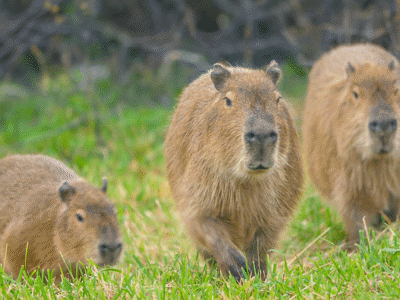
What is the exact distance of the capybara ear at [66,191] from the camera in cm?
376

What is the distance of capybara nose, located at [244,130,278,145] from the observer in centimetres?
303

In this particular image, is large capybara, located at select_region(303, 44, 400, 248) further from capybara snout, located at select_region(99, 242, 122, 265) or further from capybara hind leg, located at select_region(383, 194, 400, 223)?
capybara snout, located at select_region(99, 242, 122, 265)

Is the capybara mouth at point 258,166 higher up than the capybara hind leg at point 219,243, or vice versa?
the capybara mouth at point 258,166

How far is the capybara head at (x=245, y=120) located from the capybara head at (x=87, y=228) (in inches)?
32.7

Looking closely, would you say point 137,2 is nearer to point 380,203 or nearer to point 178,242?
point 178,242

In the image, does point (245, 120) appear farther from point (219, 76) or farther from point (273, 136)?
point (219, 76)

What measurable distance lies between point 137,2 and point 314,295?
7.18 meters

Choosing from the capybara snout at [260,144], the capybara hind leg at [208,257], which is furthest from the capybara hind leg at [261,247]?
the capybara snout at [260,144]

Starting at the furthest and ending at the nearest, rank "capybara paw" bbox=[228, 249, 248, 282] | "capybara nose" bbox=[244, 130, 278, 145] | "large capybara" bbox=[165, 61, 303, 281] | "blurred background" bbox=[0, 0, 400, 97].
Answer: "blurred background" bbox=[0, 0, 400, 97]
"capybara paw" bbox=[228, 249, 248, 282]
"large capybara" bbox=[165, 61, 303, 281]
"capybara nose" bbox=[244, 130, 278, 145]

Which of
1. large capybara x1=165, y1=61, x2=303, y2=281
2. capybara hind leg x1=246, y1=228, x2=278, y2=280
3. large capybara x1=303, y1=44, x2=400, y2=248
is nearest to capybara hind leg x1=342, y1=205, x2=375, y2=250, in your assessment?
large capybara x1=303, y1=44, x2=400, y2=248

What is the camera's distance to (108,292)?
10.3 ft

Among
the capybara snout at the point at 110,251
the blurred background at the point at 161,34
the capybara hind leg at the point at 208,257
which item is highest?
the blurred background at the point at 161,34

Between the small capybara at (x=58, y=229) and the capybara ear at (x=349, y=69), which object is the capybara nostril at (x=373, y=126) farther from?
the small capybara at (x=58, y=229)

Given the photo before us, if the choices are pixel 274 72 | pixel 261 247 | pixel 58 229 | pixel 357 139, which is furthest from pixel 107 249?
pixel 357 139
